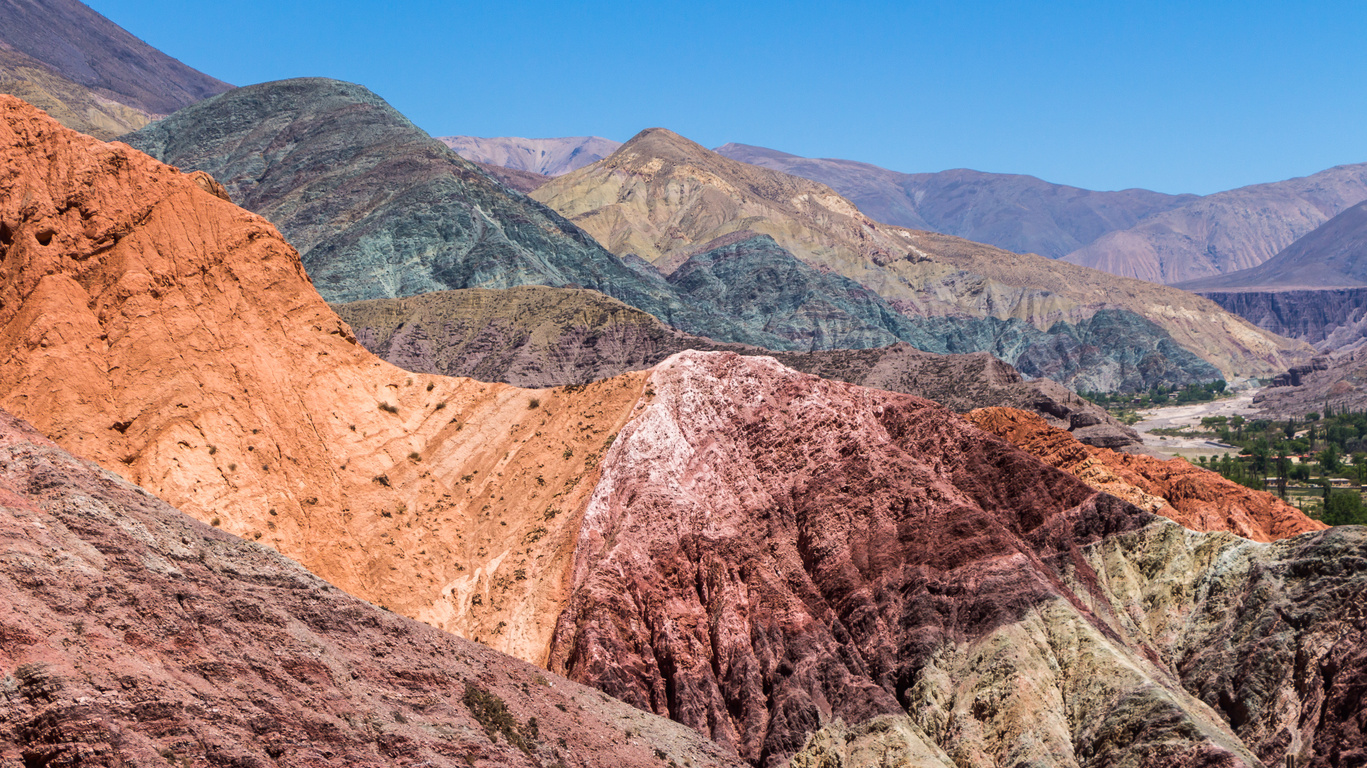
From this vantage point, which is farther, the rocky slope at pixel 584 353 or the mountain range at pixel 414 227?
the mountain range at pixel 414 227

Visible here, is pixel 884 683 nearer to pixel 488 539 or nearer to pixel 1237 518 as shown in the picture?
pixel 488 539

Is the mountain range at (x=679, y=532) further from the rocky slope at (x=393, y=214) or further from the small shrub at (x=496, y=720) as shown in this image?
the rocky slope at (x=393, y=214)

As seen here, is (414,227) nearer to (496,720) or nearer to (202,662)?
(496,720)

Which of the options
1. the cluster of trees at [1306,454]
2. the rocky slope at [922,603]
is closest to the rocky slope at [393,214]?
the cluster of trees at [1306,454]

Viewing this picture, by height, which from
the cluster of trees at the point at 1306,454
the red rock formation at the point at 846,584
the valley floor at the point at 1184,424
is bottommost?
the cluster of trees at the point at 1306,454

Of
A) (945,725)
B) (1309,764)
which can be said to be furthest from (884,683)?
(1309,764)

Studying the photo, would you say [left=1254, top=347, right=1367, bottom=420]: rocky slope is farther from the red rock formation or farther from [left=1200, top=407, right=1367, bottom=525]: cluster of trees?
the red rock formation
